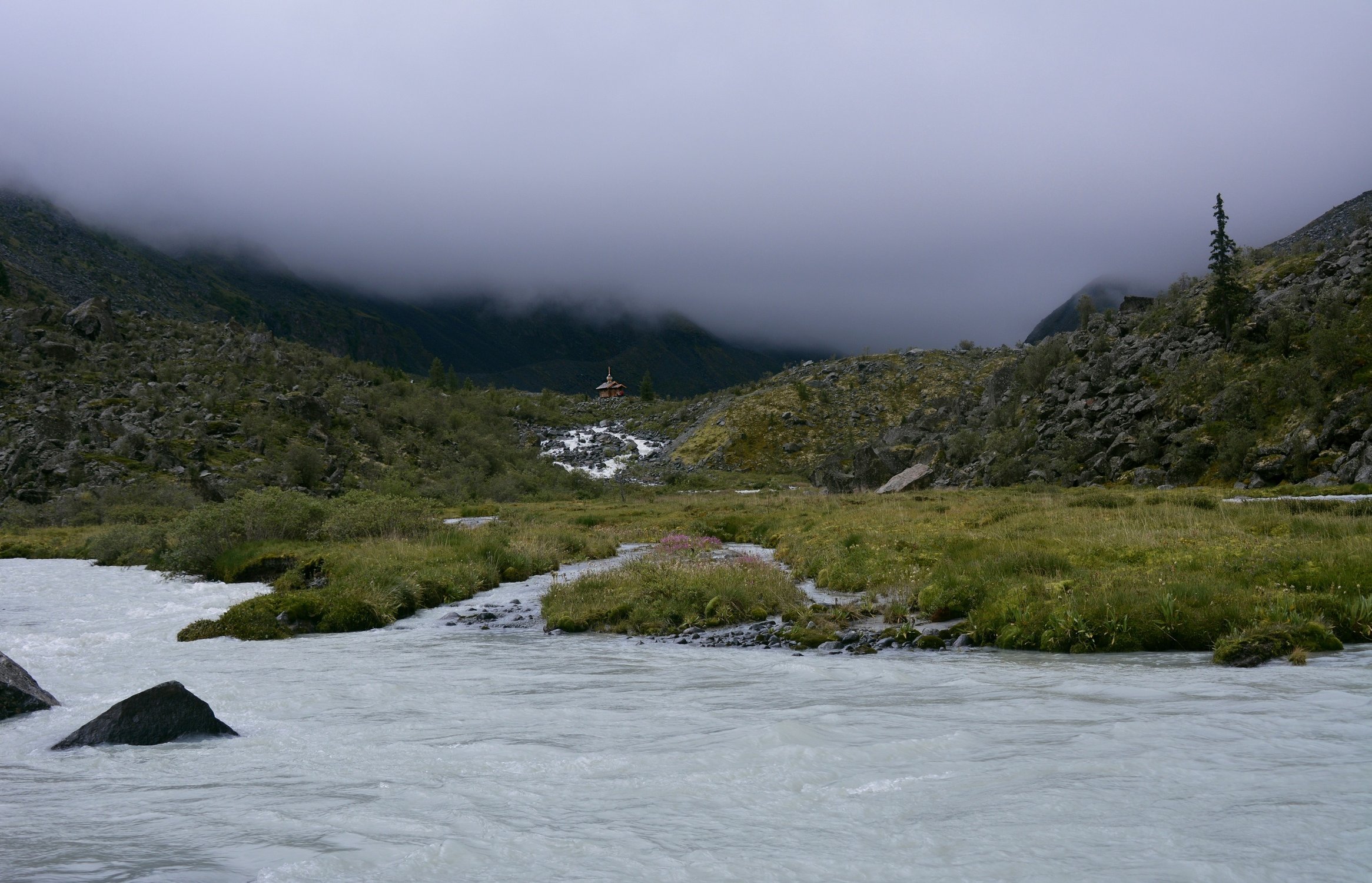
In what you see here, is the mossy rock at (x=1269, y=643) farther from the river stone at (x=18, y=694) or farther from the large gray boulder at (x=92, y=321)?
the large gray boulder at (x=92, y=321)

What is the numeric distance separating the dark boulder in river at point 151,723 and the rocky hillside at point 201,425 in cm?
4319

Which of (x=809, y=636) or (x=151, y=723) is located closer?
(x=151, y=723)

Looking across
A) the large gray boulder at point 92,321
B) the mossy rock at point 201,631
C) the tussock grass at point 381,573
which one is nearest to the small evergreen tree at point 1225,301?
the tussock grass at point 381,573

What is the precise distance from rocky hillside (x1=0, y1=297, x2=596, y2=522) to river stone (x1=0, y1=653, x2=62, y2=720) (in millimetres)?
40300

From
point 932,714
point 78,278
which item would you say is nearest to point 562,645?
point 932,714

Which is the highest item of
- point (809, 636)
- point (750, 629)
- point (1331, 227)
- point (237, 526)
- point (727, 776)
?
point (1331, 227)

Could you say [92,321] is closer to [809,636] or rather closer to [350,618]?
[350,618]

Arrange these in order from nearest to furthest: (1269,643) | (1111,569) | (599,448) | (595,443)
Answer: (1269,643) → (1111,569) → (599,448) → (595,443)

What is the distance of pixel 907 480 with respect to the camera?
5841 cm

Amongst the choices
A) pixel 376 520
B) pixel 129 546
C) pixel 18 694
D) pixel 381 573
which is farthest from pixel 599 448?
pixel 18 694

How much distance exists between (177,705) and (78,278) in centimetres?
16668

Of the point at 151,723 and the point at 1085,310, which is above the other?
the point at 1085,310

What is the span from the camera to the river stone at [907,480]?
57500mm

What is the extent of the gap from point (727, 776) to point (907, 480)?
52.9 meters
